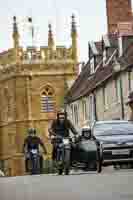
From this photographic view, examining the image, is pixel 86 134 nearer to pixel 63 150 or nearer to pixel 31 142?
pixel 31 142

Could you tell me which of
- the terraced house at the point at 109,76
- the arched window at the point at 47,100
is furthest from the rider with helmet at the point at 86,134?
the arched window at the point at 47,100

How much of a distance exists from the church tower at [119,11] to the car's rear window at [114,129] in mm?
31100

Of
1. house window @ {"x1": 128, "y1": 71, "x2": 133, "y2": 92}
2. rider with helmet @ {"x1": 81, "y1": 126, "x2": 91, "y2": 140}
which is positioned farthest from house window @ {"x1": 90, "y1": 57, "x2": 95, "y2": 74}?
rider with helmet @ {"x1": 81, "y1": 126, "x2": 91, "y2": 140}

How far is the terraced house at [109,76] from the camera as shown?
45.5 m

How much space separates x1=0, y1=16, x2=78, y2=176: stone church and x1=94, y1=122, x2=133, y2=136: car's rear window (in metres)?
53.8

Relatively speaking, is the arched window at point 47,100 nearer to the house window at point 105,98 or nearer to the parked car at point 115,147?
the house window at point 105,98

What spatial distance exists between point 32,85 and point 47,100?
7.45 ft

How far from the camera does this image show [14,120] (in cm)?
8144

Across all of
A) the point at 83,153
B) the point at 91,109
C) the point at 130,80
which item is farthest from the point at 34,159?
the point at 91,109

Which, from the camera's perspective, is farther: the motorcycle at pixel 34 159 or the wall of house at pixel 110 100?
the wall of house at pixel 110 100

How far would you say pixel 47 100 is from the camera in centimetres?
8288

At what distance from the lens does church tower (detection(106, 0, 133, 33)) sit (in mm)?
57000

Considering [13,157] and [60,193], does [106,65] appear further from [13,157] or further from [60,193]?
[60,193]

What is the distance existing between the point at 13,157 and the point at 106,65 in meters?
31.7
